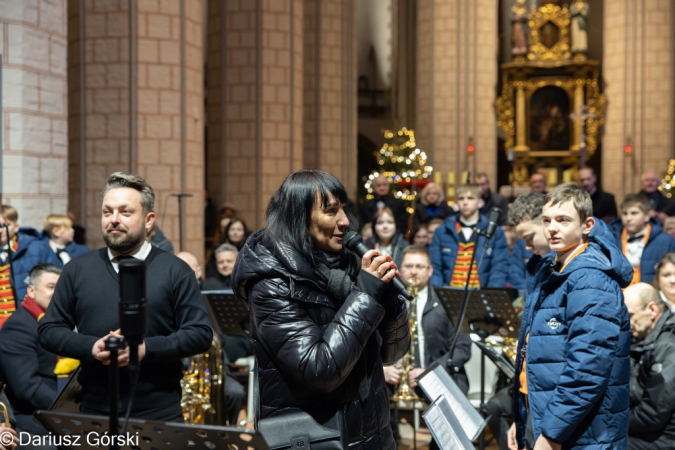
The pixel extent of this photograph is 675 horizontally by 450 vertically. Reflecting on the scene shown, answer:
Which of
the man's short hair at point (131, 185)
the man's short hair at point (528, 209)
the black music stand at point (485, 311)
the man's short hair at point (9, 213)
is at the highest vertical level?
the man's short hair at point (131, 185)

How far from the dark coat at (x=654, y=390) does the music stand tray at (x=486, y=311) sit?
0.95 metres

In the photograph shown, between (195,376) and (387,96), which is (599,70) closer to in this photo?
(387,96)

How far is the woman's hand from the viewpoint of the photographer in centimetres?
282

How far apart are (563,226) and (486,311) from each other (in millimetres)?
2102

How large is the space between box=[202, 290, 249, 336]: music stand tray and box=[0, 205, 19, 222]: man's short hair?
1.60 metres

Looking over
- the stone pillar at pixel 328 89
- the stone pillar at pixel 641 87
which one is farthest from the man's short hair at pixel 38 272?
the stone pillar at pixel 641 87

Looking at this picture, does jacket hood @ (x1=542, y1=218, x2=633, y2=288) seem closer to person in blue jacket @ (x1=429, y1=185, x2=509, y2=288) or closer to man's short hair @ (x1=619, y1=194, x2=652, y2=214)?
person in blue jacket @ (x1=429, y1=185, x2=509, y2=288)

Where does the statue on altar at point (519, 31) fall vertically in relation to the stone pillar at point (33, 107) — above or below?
above

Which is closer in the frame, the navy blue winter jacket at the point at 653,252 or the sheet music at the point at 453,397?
the sheet music at the point at 453,397

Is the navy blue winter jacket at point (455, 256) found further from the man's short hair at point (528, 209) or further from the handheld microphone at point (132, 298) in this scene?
the handheld microphone at point (132, 298)

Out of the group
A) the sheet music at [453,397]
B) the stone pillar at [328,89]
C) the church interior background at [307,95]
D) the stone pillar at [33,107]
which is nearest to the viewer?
the sheet music at [453,397]

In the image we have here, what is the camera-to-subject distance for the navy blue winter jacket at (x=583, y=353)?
140 inches

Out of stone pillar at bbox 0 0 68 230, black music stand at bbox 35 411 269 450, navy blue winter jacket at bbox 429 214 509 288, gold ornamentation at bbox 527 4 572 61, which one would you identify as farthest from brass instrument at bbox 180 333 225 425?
gold ornamentation at bbox 527 4 572 61

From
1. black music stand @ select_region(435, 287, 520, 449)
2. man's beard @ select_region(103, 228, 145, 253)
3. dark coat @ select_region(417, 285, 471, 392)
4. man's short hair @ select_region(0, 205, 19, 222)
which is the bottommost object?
dark coat @ select_region(417, 285, 471, 392)
